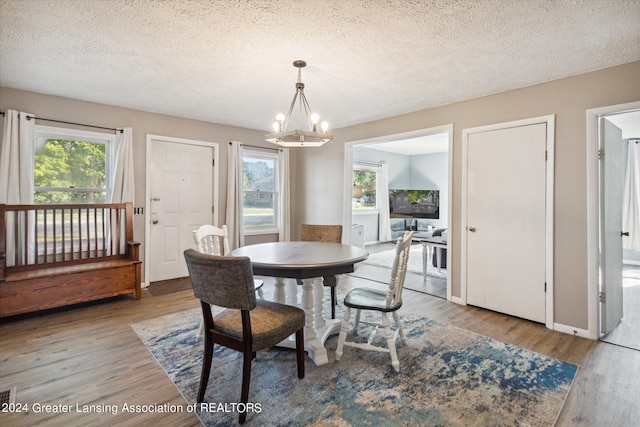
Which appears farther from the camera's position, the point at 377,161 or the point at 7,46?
the point at 377,161

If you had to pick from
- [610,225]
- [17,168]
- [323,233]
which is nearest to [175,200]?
[17,168]

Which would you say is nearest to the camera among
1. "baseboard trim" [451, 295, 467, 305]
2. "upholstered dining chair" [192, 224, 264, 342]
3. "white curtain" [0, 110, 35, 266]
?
"upholstered dining chair" [192, 224, 264, 342]

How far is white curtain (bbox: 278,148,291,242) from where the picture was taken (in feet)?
18.4

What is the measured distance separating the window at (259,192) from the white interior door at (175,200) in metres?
0.65

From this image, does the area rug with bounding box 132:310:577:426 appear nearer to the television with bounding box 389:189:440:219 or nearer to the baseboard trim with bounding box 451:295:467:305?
the baseboard trim with bounding box 451:295:467:305

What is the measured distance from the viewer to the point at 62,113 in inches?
143

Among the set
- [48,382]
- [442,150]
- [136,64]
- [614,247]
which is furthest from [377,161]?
[48,382]

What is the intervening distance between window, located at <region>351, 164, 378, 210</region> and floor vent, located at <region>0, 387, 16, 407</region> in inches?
267

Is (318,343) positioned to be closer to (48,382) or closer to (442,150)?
(48,382)

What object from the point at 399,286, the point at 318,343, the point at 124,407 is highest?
the point at 399,286

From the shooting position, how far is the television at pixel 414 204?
25.6 feet

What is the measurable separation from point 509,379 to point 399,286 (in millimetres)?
906

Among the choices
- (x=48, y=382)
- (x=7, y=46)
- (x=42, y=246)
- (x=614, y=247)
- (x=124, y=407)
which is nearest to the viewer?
(x=124, y=407)

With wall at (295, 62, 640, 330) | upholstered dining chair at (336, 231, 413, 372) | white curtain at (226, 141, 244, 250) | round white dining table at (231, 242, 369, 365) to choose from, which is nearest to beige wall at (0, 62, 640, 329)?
wall at (295, 62, 640, 330)
